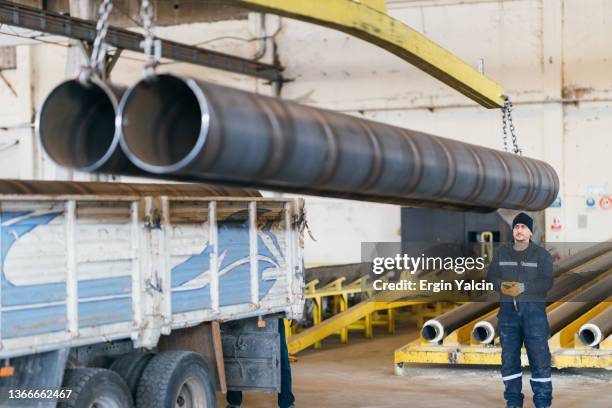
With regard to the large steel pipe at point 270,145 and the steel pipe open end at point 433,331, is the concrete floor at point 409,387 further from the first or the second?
the large steel pipe at point 270,145

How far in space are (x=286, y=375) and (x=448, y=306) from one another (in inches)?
340

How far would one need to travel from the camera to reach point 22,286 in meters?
5.86

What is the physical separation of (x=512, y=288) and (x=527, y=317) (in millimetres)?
259

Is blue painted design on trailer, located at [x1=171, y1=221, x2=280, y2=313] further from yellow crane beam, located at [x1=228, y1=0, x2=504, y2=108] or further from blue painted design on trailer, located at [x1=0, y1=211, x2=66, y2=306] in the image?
yellow crane beam, located at [x1=228, y1=0, x2=504, y2=108]

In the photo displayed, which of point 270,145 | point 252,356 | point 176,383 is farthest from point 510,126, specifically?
point 270,145

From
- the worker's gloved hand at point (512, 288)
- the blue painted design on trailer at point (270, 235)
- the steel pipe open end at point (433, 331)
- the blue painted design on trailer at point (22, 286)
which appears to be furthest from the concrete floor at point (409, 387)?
the blue painted design on trailer at point (22, 286)

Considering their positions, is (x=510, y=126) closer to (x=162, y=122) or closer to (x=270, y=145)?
(x=270, y=145)

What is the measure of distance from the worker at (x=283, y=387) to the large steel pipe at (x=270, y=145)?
9.51 feet

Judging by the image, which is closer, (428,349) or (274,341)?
(274,341)

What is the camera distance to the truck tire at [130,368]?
6.90m

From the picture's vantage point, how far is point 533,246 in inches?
319

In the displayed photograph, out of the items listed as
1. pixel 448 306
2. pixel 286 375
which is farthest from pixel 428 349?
pixel 448 306

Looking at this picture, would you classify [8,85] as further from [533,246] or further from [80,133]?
[80,133]

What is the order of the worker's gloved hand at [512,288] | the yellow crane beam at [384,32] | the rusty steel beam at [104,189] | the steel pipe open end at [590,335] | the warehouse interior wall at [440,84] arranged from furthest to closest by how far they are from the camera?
the warehouse interior wall at [440,84] < the steel pipe open end at [590,335] < the worker's gloved hand at [512,288] < the rusty steel beam at [104,189] < the yellow crane beam at [384,32]
